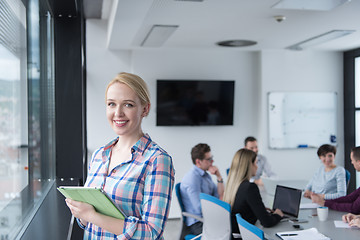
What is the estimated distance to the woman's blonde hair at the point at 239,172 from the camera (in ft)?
11.6

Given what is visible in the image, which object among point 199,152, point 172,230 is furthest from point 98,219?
point 172,230

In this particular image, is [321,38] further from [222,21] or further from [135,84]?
[135,84]

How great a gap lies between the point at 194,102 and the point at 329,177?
105 inches

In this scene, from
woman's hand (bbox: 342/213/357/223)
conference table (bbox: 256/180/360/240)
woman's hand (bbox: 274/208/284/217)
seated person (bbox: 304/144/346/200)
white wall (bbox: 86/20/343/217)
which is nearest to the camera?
conference table (bbox: 256/180/360/240)

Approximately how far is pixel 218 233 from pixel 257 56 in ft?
13.6

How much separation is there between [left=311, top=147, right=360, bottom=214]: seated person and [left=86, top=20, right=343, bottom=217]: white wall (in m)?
2.72

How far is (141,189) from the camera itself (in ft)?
4.49

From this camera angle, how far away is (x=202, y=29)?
498cm

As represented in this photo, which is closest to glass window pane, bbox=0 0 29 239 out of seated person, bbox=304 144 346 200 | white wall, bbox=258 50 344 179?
seated person, bbox=304 144 346 200

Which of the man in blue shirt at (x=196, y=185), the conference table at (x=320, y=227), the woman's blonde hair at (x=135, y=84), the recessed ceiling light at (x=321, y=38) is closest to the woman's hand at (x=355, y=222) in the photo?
the conference table at (x=320, y=227)

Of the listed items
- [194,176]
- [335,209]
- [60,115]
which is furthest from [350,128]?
[60,115]

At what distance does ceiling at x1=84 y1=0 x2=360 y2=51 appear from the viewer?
12.3ft

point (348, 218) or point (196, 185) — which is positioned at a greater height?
point (196, 185)

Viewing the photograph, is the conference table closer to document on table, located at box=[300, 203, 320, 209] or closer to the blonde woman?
document on table, located at box=[300, 203, 320, 209]
